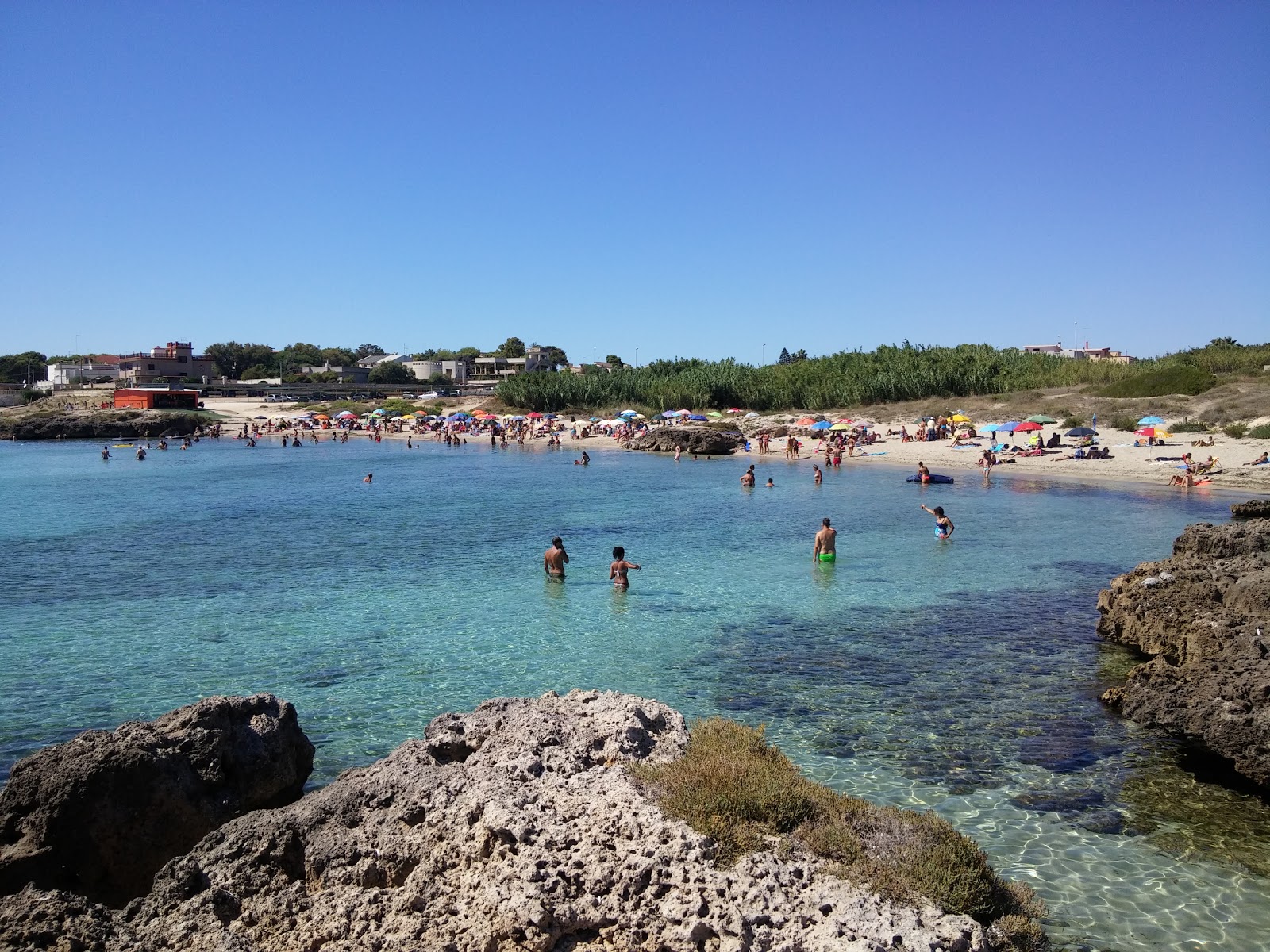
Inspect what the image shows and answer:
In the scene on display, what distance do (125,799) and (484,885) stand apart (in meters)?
2.99

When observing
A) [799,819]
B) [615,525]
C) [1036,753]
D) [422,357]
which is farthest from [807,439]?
[422,357]

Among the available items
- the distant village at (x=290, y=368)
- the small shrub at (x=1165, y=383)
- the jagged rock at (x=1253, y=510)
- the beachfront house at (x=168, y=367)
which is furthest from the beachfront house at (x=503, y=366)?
the jagged rock at (x=1253, y=510)

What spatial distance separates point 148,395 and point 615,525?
78.5 meters

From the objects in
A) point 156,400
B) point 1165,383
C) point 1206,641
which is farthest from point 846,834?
point 156,400

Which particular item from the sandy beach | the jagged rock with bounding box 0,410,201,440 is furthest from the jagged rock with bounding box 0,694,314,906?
the jagged rock with bounding box 0,410,201,440

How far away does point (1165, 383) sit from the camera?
171 ft

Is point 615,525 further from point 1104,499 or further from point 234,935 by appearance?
point 234,935

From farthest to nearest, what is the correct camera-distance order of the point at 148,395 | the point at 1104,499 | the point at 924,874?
the point at 148,395 < the point at 1104,499 < the point at 924,874

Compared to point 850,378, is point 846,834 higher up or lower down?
lower down

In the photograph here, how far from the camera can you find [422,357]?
168m

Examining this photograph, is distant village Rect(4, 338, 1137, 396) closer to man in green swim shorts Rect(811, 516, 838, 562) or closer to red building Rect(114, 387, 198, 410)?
red building Rect(114, 387, 198, 410)

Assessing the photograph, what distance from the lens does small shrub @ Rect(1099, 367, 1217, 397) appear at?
1997 inches

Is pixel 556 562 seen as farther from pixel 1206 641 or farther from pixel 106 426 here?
pixel 106 426

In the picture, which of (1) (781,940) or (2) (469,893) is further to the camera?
(2) (469,893)
